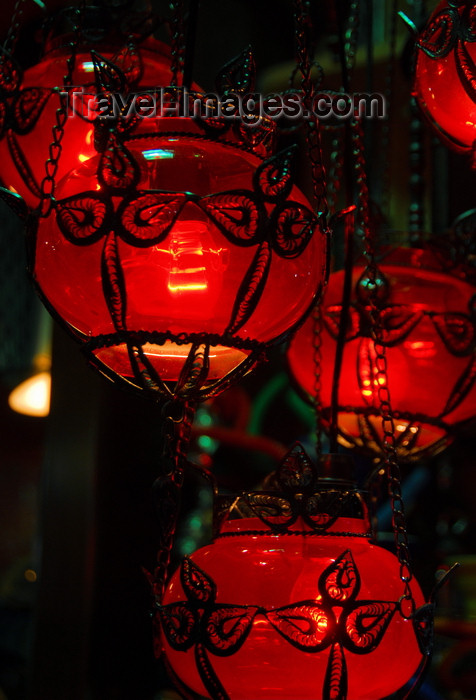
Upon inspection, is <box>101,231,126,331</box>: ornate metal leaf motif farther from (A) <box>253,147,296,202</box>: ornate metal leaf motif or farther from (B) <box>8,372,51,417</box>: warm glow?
(B) <box>8,372,51,417</box>: warm glow

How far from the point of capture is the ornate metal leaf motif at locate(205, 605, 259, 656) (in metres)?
0.75

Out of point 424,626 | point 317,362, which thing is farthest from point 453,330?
point 424,626

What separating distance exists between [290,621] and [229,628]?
6 centimetres

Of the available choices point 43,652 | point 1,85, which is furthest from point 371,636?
point 43,652

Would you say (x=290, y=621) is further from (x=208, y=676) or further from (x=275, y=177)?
(x=275, y=177)

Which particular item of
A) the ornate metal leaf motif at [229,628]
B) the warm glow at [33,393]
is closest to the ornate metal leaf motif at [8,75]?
the ornate metal leaf motif at [229,628]

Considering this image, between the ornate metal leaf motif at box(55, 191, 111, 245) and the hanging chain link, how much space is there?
174mm

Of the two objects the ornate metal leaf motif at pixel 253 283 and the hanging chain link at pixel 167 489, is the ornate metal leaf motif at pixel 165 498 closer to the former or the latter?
the hanging chain link at pixel 167 489

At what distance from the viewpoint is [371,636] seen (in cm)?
75

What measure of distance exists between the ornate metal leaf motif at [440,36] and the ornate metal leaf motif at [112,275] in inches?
16.5

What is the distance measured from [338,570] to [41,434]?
3.86 meters

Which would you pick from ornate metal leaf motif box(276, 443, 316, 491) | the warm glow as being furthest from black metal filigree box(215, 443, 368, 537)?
the warm glow

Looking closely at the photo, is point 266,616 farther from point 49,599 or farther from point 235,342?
point 49,599

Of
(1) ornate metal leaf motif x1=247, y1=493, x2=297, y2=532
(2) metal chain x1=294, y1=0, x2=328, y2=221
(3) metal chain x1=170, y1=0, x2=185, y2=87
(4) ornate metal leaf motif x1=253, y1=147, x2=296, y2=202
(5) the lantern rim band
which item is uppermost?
(3) metal chain x1=170, y1=0, x2=185, y2=87
